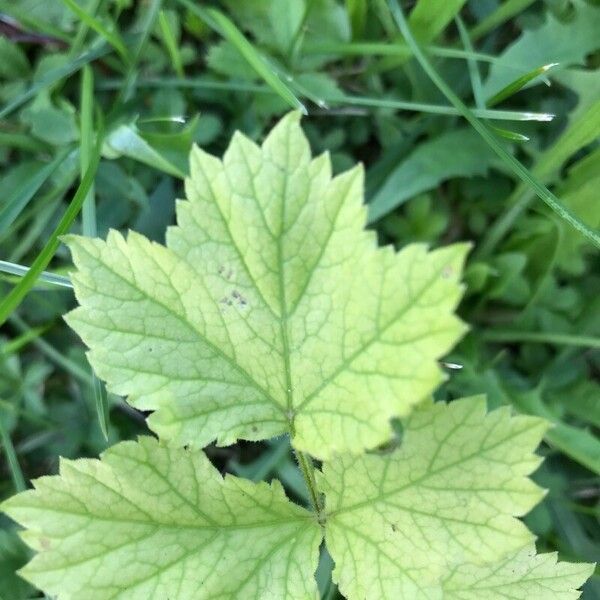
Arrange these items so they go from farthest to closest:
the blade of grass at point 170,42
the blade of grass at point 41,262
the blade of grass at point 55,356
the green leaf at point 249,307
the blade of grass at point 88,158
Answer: the blade of grass at point 55,356
the blade of grass at point 170,42
the blade of grass at point 88,158
the blade of grass at point 41,262
the green leaf at point 249,307

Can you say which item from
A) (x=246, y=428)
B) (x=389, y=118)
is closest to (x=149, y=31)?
(x=389, y=118)

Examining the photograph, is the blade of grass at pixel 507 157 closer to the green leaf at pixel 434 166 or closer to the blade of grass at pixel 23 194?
the green leaf at pixel 434 166

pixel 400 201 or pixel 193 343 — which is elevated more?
pixel 400 201

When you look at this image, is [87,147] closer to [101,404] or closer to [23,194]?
[23,194]

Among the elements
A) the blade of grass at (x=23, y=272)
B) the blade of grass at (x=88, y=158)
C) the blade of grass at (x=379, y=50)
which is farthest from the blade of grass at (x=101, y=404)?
the blade of grass at (x=379, y=50)

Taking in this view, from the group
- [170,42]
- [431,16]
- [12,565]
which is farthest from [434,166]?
[12,565]

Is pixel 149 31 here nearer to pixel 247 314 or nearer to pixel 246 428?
pixel 247 314
